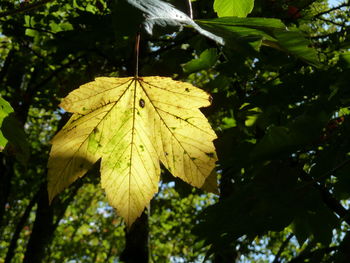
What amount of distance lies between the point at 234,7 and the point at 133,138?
39 centimetres

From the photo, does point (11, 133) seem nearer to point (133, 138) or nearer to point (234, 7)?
point (133, 138)

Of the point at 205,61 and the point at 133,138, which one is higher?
the point at 205,61

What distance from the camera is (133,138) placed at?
0.90m

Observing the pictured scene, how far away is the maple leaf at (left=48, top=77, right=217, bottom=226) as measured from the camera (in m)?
0.82

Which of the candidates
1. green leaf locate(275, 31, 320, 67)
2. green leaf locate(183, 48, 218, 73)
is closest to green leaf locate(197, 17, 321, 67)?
green leaf locate(275, 31, 320, 67)

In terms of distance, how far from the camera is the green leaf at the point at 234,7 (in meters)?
0.79

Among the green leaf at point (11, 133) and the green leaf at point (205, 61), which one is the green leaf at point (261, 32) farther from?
the green leaf at point (205, 61)

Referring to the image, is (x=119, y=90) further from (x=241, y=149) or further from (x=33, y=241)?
(x=33, y=241)

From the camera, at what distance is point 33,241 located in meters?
3.93

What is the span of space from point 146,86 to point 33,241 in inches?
142

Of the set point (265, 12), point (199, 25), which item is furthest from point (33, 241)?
point (199, 25)

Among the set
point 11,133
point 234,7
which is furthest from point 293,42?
Result: point 11,133

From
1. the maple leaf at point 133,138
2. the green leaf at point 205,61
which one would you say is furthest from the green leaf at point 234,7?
the green leaf at point 205,61

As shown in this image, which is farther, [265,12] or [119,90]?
[265,12]
